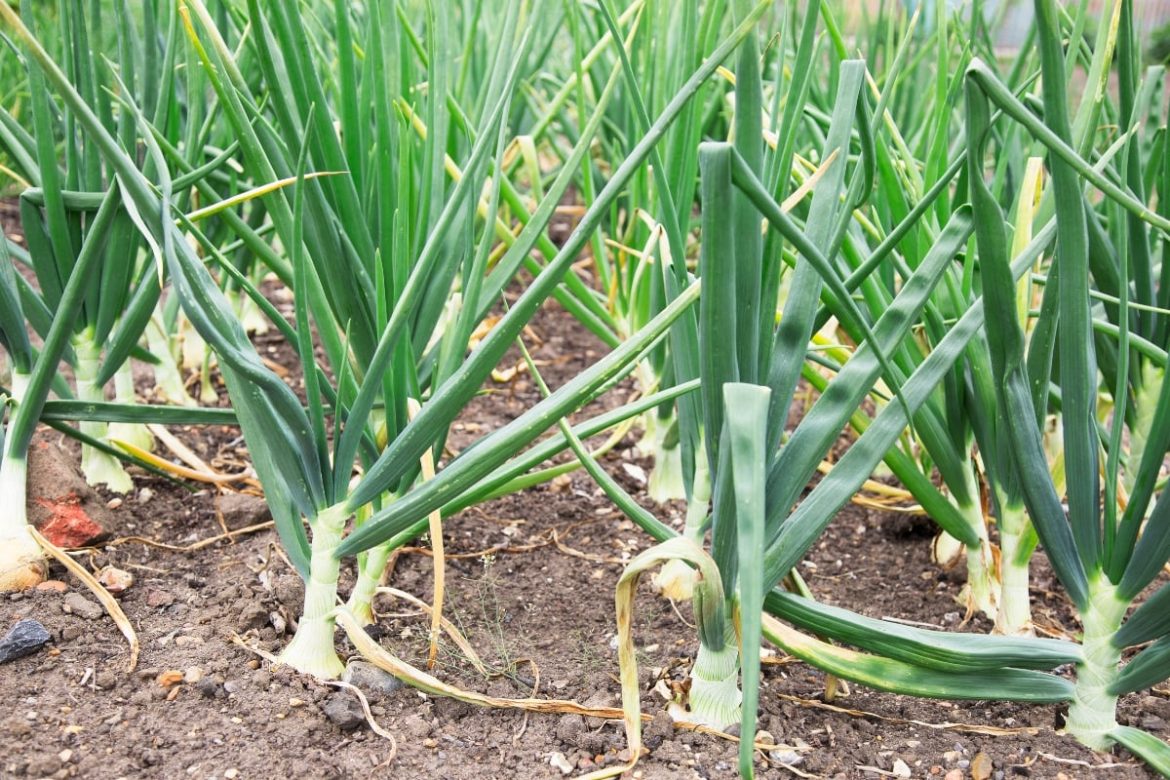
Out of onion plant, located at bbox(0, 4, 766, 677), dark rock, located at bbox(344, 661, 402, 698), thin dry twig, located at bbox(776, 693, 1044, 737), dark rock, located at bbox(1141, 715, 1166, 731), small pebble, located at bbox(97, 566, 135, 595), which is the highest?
onion plant, located at bbox(0, 4, 766, 677)

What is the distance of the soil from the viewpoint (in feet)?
2.78

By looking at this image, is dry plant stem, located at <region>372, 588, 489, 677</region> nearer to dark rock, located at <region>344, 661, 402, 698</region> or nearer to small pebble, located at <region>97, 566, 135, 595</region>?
dark rock, located at <region>344, 661, 402, 698</region>

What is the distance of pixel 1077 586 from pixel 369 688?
0.60 m

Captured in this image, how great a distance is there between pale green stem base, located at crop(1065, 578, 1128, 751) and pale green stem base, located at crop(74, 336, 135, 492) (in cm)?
105

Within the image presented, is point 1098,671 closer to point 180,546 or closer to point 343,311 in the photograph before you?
point 343,311

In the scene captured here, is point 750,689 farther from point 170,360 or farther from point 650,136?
point 170,360

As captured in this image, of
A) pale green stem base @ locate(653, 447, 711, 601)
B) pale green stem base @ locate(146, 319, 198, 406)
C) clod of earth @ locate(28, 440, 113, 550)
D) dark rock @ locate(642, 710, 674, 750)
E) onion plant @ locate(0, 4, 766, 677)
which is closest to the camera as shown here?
onion plant @ locate(0, 4, 766, 677)

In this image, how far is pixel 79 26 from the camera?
1066 millimetres

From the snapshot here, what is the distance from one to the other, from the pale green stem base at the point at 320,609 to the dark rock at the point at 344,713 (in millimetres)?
46

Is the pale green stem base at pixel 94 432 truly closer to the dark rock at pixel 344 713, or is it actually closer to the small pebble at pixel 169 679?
the small pebble at pixel 169 679

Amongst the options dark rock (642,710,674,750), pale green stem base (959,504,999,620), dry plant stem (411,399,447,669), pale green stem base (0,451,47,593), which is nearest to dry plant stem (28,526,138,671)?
pale green stem base (0,451,47,593)

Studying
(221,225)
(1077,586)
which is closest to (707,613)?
(1077,586)

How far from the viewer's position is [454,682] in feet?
3.17

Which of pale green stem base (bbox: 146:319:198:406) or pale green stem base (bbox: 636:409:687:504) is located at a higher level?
pale green stem base (bbox: 146:319:198:406)
